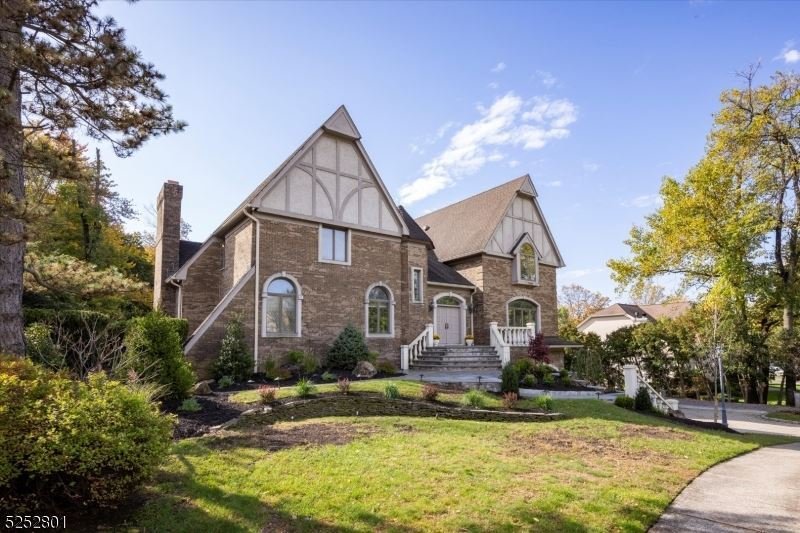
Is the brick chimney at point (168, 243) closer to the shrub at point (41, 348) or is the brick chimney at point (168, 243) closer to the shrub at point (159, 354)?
the shrub at point (41, 348)

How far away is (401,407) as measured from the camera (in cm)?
1060

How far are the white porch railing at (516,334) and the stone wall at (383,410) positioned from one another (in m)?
9.48

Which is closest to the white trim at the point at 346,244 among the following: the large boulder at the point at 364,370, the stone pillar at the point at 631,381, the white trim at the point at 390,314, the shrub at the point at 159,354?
the white trim at the point at 390,314

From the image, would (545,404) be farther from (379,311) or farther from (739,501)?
(379,311)

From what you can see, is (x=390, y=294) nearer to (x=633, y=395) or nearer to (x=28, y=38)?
(x=633, y=395)

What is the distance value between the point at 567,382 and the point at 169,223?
17.8m

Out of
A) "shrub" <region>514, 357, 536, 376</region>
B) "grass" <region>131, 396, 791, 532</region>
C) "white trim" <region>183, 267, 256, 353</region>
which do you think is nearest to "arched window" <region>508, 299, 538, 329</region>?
"shrub" <region>514, 357, 536, 376</region>

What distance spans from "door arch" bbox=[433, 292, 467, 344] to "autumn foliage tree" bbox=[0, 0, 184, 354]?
1574 cm

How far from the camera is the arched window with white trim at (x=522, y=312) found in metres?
23.9

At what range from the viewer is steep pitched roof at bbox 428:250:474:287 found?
2163cm

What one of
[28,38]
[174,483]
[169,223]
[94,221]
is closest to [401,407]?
[174,483]

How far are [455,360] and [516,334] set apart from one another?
14.0ft

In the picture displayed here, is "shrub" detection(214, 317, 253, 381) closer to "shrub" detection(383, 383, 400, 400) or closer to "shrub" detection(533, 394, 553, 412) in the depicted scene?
"shrub" detection(383, 383, 400, 400)

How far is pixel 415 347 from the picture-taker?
19250 mm
